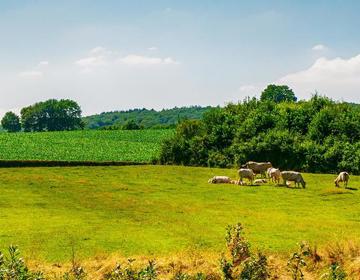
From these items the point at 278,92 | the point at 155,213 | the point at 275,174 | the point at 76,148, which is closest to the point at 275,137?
the point at 275,174

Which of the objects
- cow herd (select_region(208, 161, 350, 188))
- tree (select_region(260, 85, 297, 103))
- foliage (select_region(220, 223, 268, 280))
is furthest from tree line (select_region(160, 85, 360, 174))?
tree (select_region(260, 85, 297, 103))

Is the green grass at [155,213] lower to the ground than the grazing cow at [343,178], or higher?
lower

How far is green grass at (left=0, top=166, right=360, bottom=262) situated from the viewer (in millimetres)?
25578

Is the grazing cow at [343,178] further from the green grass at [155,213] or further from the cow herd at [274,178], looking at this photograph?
the green grass at [155,213]

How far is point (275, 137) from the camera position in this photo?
6612 centimetres

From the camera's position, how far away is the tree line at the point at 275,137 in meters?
63.2

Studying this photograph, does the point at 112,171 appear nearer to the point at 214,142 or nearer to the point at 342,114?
the point at 214,142

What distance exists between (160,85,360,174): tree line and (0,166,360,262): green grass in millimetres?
10529

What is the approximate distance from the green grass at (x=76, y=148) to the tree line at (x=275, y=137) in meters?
7.55

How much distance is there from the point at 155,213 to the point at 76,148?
6473 centimetres

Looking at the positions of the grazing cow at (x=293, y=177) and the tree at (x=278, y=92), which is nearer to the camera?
the grazing cow at (x=293, y=177)

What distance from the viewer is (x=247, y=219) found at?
103 ft

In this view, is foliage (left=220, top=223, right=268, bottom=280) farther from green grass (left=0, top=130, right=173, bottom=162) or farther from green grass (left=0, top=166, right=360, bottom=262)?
green grass (left=0, top=130, right=173, bottom=162)

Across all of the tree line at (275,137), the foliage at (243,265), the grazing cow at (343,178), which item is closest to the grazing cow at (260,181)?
the grazing cow at (343,178)
